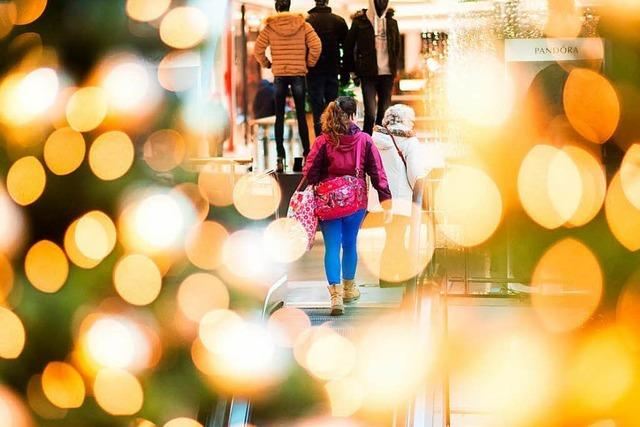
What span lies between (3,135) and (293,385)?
268cm

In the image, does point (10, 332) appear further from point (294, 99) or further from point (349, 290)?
point (294, 99)

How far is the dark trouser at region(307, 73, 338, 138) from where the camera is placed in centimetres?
1034

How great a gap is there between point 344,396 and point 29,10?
127 inches

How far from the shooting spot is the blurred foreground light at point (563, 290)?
770cm

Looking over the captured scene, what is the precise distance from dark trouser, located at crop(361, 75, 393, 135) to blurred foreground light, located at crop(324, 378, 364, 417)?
431 centimetres

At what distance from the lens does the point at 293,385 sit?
686cm

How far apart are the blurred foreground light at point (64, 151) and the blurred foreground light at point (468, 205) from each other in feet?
13.5

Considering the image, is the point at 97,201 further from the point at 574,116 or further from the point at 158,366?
the point at 574,116

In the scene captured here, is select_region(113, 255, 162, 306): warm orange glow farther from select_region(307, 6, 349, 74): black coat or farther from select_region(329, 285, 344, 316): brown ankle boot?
select_region(307, 6, 349, 74): black coat

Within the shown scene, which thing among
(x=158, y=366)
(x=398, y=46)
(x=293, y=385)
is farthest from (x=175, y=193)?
(x=398, y=46)

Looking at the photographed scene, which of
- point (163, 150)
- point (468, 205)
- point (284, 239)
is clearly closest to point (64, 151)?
point (163, 150)

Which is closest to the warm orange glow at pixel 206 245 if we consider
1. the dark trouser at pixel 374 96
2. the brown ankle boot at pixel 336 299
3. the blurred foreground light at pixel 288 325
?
the blurred foreground light at pixel 288 325

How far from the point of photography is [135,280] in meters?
6.13

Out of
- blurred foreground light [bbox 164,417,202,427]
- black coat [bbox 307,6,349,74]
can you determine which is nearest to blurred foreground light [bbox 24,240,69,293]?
blurred foreground light [bbox 164,417,202,427]
